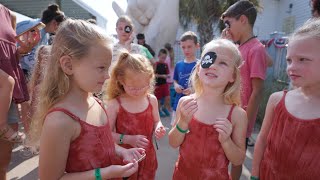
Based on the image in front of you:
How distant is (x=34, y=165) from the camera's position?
3.80 m

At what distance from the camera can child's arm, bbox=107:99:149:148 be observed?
202cm

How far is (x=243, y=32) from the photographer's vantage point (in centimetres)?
281

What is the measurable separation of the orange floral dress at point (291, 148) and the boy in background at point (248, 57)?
923 millimetres

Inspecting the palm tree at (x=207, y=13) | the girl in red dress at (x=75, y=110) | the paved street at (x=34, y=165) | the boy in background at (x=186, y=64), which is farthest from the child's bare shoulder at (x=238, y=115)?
the palm tree at (x=207, y=13)

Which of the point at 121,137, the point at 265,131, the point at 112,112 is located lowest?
the point at 121,137

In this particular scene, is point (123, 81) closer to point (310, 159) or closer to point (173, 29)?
point (310, 159)

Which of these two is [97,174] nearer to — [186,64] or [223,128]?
[223,128]

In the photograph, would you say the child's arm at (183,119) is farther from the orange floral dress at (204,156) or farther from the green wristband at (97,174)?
the green wristband at (97,174)

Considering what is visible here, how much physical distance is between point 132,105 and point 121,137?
9.8 inches

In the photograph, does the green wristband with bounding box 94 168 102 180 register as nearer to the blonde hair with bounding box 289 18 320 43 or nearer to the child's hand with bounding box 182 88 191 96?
the blonde hair with bounding box 289 18 320 43

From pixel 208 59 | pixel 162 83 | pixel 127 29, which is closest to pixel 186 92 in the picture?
pixel 127 29

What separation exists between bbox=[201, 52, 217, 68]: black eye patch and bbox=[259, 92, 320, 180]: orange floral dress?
1.46 ft

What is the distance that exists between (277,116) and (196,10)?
48.6 feet

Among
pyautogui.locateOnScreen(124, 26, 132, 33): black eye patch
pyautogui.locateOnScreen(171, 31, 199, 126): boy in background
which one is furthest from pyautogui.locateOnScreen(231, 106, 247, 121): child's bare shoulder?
pyautogui.locateOnScreen(124, 26, 132, 33): black eye patch
